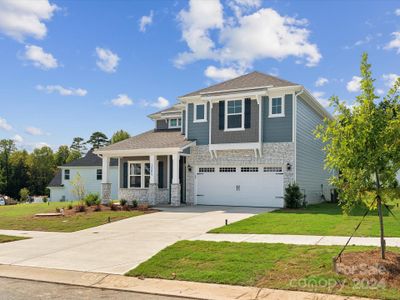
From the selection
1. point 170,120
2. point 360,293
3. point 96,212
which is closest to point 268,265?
point 360,293

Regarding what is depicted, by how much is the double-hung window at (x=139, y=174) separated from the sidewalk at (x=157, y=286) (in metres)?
15.2

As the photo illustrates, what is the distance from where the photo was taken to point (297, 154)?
21.0m

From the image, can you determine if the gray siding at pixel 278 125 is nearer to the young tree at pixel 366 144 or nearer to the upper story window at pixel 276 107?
the upper story window at pixel 276 107

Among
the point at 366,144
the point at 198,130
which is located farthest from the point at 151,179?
the point at 366,144

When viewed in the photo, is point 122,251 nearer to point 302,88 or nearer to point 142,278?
point 142,278

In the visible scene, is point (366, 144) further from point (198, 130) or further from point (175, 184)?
point (198, 130)

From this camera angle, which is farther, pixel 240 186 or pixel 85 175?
pixel 85 175

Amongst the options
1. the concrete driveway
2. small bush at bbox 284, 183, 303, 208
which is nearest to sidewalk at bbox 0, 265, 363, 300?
the concrete driveway

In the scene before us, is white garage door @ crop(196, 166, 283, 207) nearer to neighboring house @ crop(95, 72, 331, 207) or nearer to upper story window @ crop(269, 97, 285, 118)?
neighboring house @ crop(95, 72, 331, 207)

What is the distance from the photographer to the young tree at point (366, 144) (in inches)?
283

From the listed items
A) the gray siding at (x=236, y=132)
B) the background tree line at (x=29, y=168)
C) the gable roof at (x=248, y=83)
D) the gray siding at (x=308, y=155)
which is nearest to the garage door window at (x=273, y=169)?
the gray siding at (x=308, y=155)

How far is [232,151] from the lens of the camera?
2186 cm

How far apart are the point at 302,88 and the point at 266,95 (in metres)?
1.84

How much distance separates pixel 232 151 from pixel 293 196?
4097 millimetres
